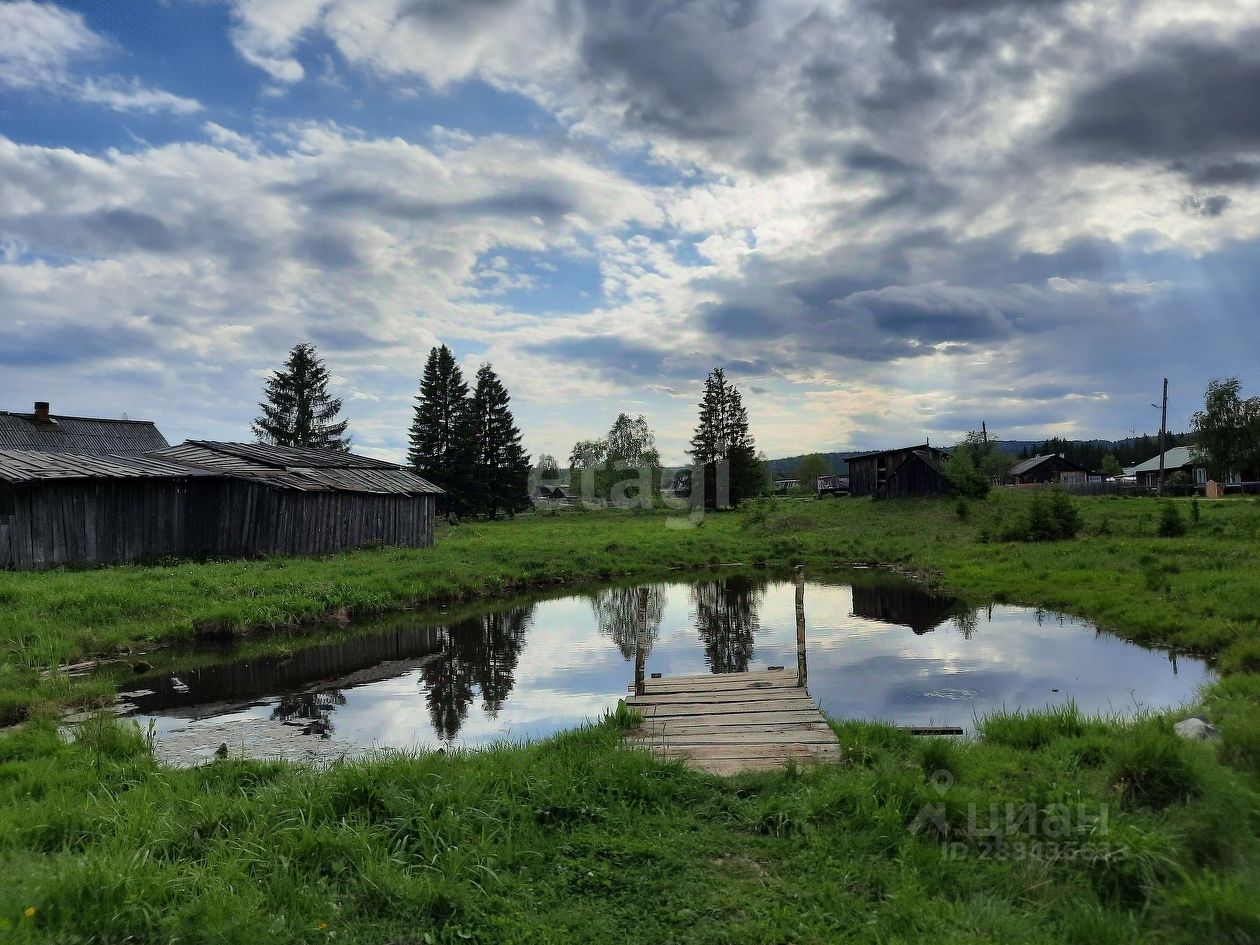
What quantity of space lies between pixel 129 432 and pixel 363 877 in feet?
148

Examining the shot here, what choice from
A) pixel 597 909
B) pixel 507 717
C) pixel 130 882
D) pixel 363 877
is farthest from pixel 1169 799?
pixel 507 717

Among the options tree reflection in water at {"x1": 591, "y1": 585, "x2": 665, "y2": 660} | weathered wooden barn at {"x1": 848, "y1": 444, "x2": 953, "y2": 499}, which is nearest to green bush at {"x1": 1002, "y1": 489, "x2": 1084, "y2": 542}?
tree reflection in water at {"x1": 591, "y1": 585, "x2": 665, "y2": 660}

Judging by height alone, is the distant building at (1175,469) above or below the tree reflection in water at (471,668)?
above

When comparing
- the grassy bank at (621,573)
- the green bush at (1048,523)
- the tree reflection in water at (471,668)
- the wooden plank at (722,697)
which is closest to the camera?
the wooden plank at (722,697)

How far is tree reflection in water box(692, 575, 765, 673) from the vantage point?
14280mm

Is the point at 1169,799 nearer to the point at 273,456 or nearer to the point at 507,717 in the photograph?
the point at 507,717

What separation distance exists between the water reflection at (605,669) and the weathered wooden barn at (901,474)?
2549 cm

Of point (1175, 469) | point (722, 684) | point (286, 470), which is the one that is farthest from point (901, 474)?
point (722, 684)

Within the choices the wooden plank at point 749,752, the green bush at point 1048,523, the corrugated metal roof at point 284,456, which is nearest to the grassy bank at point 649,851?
the wooden plank at point 749,752

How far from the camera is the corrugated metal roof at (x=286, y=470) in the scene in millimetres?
24797

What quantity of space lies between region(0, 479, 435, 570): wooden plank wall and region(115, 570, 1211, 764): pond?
8352mm

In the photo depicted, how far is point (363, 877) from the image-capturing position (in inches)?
181

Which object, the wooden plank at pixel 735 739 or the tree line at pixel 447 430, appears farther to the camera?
the tree line at pixel 447 430

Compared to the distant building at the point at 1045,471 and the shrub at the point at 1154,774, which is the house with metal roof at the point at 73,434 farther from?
the distant building at the point at 1045,471
